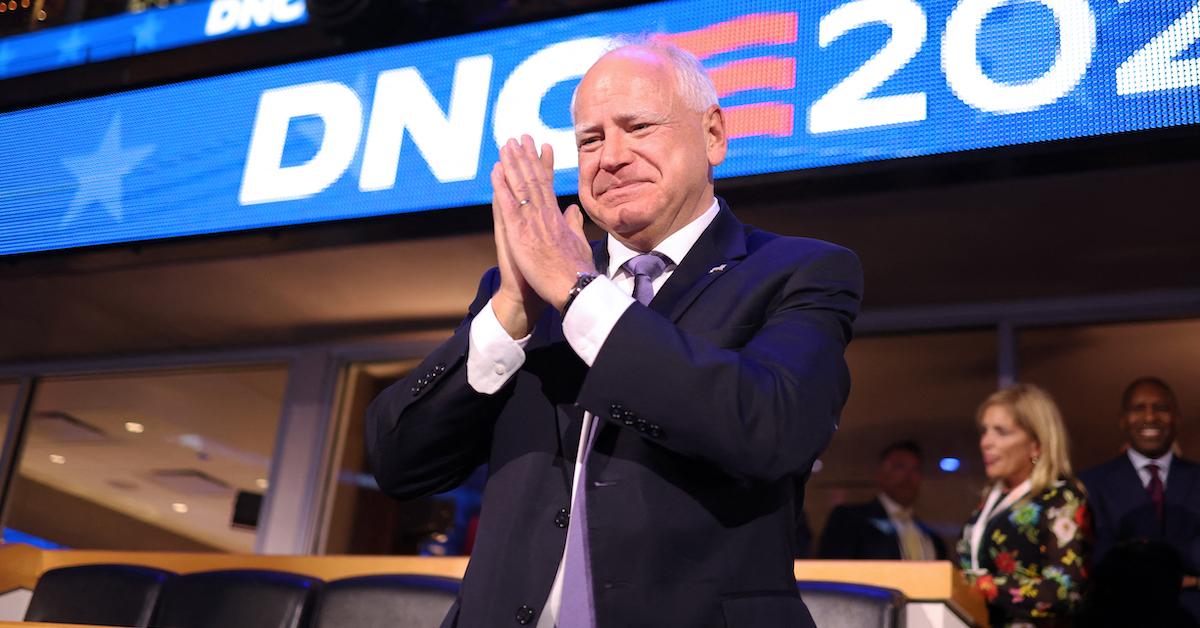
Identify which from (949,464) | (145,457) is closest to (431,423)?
(949,464)

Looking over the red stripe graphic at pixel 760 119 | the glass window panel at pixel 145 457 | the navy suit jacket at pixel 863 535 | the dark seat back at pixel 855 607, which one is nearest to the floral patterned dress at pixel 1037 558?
the dark seat back at pixel 855 607

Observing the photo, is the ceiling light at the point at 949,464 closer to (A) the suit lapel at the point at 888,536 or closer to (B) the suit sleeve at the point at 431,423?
(A) the suit lapel at the point at 888,536

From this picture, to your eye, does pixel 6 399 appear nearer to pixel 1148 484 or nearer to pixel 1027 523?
pixel 1027 523

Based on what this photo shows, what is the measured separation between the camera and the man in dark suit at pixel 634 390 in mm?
1111

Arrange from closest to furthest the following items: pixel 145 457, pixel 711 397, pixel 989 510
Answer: pixel 711 397, pixel 989 510, pixel 145 457

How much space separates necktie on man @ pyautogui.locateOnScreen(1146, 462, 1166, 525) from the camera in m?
3.92

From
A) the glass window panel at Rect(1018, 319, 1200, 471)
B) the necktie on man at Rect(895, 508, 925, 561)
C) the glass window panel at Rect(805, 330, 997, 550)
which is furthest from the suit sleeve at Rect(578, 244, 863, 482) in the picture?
the glass window panel at Rect(1018, 319, 1200, 471)

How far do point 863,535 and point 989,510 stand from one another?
3.61 feet

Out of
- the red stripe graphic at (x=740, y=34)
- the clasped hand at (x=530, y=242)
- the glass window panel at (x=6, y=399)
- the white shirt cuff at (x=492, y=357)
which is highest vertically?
the red stripe graphic at (x=740, y=34)

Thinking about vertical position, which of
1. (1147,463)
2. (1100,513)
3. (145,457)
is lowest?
(1100,513)

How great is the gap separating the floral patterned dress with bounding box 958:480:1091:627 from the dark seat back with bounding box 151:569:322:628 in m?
1.72

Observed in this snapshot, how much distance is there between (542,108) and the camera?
142 inches

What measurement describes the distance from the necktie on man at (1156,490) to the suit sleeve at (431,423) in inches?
128

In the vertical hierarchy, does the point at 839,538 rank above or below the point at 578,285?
above
